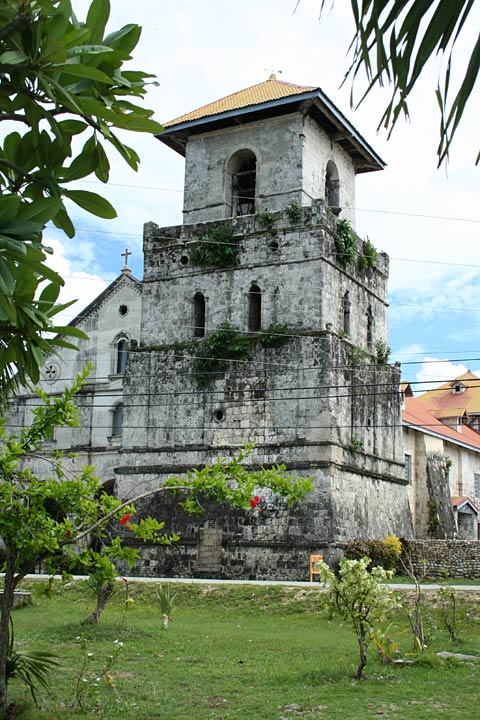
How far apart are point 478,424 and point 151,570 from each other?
3257 cm

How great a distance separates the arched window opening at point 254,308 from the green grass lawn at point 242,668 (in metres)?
10.0

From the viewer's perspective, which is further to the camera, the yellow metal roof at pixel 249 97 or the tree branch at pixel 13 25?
the yellow metal roof at pixel 249 97

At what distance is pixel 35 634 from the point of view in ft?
51.4

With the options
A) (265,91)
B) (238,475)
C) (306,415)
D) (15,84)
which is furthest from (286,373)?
(15,84)

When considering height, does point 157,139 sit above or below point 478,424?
above

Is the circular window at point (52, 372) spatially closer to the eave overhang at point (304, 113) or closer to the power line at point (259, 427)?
the power line at point (259, 427)

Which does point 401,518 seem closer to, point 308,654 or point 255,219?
point 255,219

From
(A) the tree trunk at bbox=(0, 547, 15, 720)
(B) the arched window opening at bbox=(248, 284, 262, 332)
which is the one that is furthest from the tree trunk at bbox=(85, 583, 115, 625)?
(B) the arched window opening at bbox=(248, 284, 262, 332)

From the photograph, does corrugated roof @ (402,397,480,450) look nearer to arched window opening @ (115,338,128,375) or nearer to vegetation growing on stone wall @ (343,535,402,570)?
vegetation growing on stone wall @ (343,535,402,570)

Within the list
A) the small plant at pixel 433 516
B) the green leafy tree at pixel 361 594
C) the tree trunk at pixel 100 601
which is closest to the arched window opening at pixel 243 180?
the small plant at pixel 433 516

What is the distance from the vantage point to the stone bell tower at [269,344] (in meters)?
26.3

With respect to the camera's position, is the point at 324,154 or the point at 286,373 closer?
the point at 286,373

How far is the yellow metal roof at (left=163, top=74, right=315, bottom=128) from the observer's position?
95.1ft

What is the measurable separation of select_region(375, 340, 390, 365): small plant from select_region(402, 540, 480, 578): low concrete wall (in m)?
6.14
